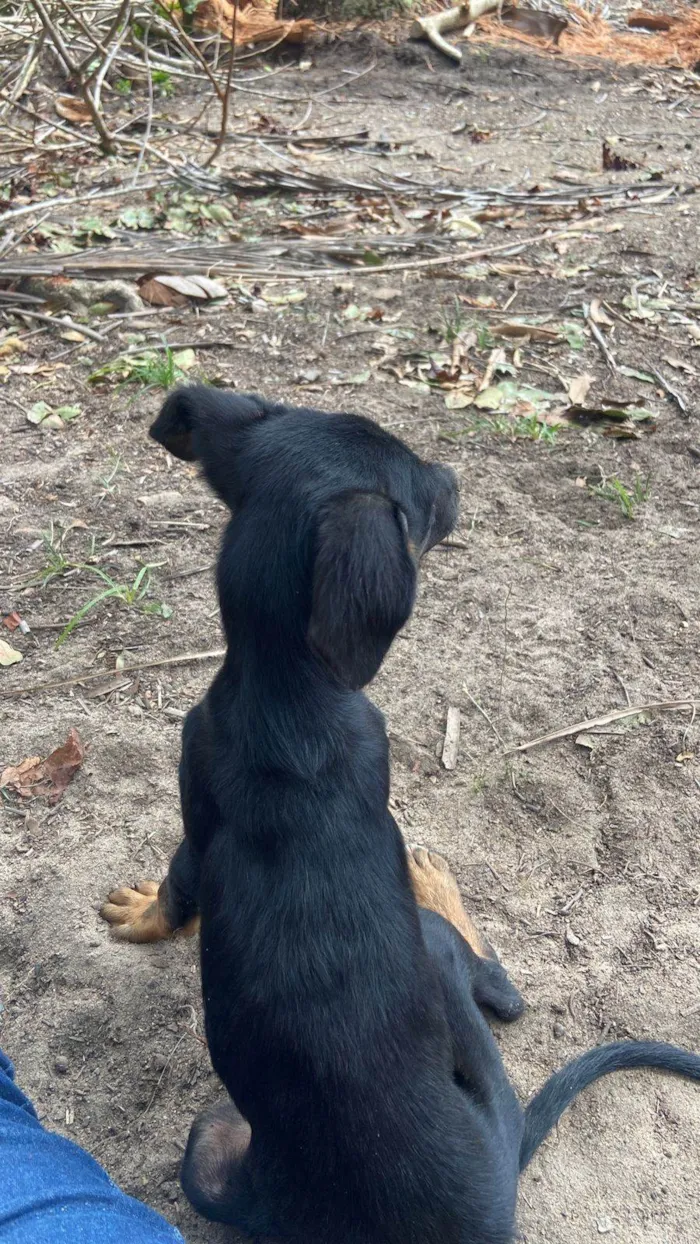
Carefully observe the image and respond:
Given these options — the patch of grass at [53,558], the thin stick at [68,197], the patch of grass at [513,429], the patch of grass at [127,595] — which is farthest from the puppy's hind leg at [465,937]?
the thin stick at [68,197]

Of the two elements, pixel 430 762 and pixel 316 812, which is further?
pixel 430 762

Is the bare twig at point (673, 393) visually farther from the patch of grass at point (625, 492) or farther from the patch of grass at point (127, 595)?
the patch of grass at point (127, 595)

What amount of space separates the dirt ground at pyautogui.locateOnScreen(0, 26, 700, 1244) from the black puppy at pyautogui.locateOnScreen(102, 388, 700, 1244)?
413 mm

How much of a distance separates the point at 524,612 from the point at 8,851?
2.19m

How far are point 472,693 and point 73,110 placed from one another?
6799 millimetres

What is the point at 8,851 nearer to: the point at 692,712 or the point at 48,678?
the point at 48,678

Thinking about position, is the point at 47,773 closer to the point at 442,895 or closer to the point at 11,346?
the point at 442,895

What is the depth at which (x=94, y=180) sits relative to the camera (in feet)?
23.9

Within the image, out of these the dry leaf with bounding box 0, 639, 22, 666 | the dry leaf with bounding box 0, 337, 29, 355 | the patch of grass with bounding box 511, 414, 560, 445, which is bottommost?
the dry leaf with bounding box 0, 639, 22, 666

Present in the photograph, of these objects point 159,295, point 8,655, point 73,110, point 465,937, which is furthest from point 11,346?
point 465,937

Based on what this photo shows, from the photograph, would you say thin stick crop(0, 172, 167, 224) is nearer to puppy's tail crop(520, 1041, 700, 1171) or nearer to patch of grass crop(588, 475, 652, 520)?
patch of grass crop(588, 475, 652, 520)

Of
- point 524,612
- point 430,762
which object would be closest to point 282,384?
point 524,612

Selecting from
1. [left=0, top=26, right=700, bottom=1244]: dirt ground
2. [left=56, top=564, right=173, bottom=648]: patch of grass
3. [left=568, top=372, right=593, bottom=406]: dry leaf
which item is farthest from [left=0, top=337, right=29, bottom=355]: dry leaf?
[left=568, top=372, right=593, bottom=406]: dry leaf

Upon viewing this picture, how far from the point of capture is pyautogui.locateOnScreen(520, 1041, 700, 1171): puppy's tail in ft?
8.38
